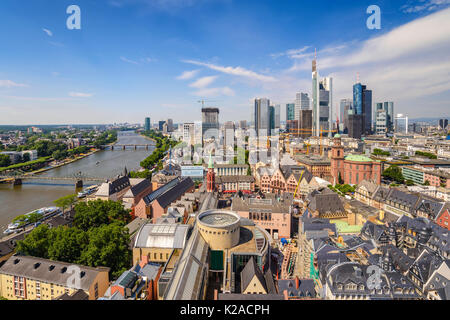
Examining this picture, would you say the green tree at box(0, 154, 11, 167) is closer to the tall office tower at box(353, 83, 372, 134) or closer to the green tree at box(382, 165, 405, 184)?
the green tree at box(382, 165, 405, 184)

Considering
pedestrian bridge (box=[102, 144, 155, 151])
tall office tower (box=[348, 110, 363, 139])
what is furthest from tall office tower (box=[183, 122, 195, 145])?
tall office tower (box=[348, 110, 363, 139])

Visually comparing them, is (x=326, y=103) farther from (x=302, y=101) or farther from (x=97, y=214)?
(x=97, y=214)

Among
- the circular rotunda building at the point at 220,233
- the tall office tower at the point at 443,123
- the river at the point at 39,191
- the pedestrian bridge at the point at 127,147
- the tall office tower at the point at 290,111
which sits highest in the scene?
the tall office tower at the point at 290,111

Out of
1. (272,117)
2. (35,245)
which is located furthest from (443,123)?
(35,245)

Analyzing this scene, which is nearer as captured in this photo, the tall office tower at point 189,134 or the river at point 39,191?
the river at point 39,191

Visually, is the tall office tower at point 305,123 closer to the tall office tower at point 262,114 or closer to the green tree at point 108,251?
the tall office tower at point 262,114

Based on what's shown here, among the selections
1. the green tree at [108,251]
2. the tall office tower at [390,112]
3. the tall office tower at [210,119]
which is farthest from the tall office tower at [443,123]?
the green tree at [108,251]
